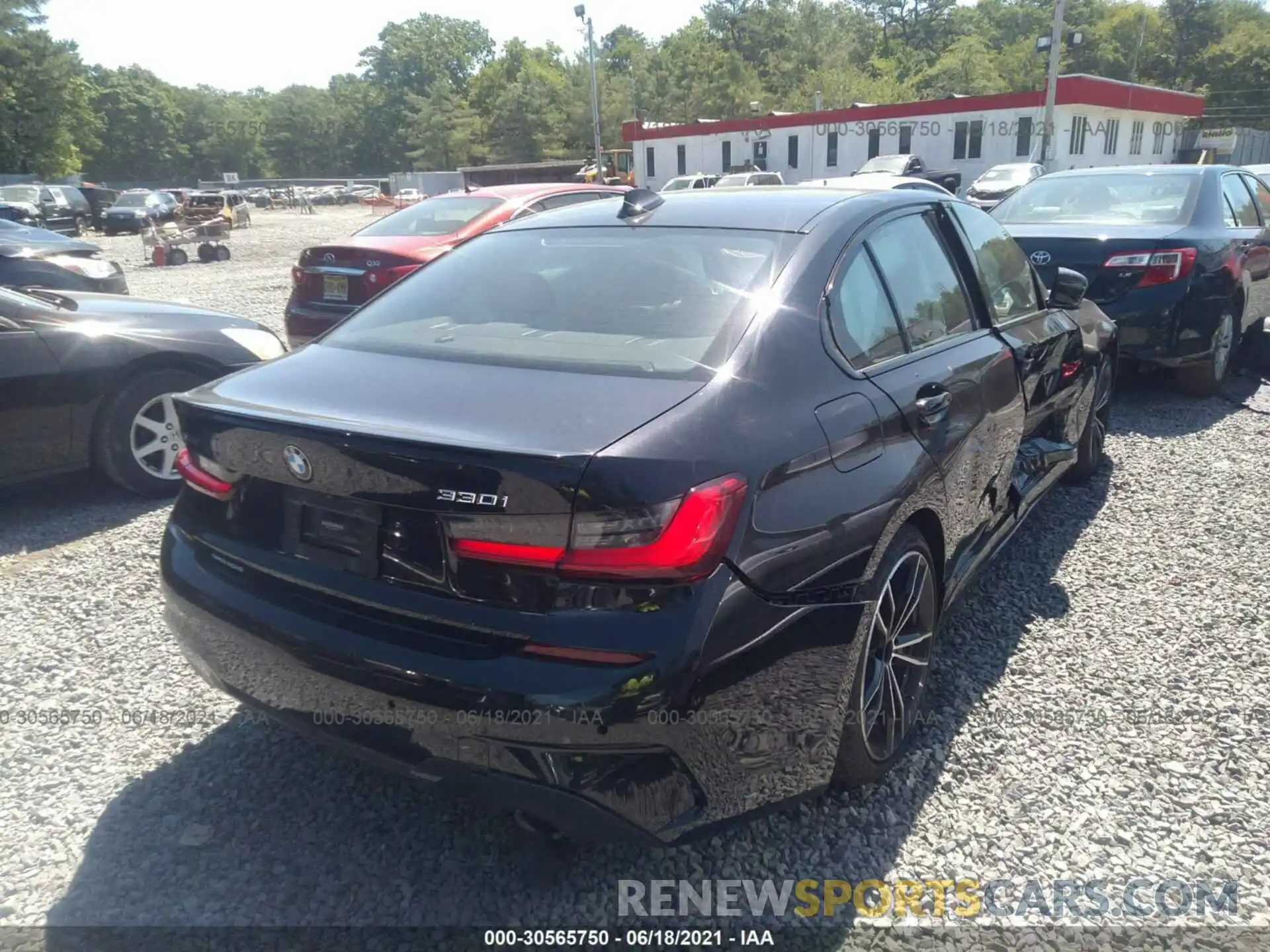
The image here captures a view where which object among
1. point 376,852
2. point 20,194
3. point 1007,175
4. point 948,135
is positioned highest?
point 948,135

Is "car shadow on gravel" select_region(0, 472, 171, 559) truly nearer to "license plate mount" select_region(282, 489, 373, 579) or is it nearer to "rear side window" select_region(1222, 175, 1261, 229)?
"license plate mount" select_region(282, 489, 373, 579)

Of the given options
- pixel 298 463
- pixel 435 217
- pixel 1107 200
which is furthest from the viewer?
pixel 435 217

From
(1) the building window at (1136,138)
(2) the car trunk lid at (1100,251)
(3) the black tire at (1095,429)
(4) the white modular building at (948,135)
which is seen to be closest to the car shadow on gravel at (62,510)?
(3) the black tire at (1095,429)

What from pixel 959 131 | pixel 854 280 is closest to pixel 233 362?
pixel 854 280

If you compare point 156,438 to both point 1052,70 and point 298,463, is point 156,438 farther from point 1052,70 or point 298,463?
point 1052,70

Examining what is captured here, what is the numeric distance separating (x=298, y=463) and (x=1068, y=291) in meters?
3.56

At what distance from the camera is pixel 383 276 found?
23.5ft

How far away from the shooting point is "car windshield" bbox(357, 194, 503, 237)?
322 inches

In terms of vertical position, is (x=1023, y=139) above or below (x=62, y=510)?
above

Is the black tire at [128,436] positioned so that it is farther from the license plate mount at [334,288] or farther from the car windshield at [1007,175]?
A: the car windshield at [1007,175]

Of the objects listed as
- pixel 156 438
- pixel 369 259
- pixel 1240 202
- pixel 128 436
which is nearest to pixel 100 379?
pixel 128 436

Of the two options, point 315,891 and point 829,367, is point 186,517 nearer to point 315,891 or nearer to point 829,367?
point 315,891

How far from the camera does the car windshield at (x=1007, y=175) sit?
27234 millimetres

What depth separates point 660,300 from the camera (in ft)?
8.38
